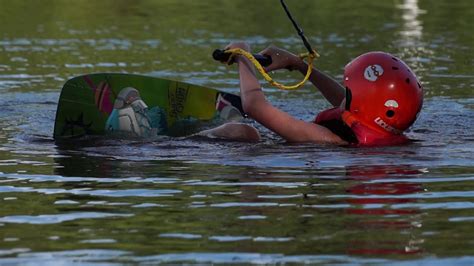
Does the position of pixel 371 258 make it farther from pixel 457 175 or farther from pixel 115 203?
pixel 457 175

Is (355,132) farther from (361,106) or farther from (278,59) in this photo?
(278,59)

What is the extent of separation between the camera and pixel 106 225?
7.32m

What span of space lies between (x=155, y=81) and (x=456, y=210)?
4.63 metres

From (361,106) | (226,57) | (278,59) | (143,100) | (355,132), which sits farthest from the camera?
(143,100)

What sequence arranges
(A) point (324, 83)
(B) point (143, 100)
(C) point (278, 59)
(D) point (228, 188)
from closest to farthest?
(D) point (228, 188) < (C) point (278, 59) < (A) point (324, 83) < (B) point (143, 100)

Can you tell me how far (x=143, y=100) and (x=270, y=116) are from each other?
6.32 feet

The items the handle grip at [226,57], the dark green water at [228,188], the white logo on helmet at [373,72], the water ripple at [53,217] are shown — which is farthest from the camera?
the white logo on helmet at [373,72]

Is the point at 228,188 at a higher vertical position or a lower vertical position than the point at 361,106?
lower

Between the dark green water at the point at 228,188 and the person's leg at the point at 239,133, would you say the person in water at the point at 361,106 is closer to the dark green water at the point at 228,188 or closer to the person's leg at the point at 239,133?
the dark green water at the point at 228,188

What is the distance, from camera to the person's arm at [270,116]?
397 inches

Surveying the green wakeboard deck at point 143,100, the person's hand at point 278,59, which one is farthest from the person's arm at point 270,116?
the green wakeboard deck at point 143,100

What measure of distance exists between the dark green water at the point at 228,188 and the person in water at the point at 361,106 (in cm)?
19

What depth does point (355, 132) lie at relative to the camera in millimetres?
10344

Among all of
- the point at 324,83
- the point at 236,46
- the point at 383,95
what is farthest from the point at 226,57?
the point at 324,83
